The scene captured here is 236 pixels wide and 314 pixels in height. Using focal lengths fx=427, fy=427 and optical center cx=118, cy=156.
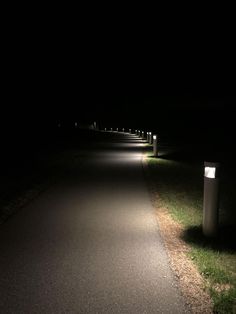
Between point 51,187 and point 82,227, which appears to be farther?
point 51,187

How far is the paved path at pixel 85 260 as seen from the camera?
4309mm

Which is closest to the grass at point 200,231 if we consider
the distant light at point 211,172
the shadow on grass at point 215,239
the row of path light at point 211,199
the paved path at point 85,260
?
the shadow on grass at point 215,239

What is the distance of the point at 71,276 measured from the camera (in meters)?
5.00

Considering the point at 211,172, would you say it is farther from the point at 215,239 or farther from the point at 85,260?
the point at 85,260

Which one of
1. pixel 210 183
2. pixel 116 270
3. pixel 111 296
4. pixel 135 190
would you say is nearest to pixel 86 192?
pixel 135 190

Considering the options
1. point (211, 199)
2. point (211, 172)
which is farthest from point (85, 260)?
point (211, 172)

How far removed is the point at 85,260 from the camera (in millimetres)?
5590

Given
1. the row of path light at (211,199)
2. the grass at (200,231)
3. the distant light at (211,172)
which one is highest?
the distant light at (211,172)

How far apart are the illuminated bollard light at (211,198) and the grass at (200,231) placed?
0.20m

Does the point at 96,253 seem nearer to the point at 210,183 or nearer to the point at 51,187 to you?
the point at 210,183

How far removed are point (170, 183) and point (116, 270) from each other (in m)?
8.06

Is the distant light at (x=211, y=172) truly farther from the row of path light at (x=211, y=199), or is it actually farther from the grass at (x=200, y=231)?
the grass at (x=200, y=231)

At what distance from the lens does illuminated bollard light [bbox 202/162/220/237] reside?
6.43m

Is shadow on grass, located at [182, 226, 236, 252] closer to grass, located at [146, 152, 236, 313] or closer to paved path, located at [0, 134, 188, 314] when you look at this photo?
grass, located at [146, 152, 236, 313]
